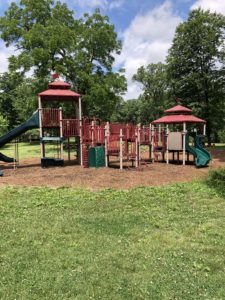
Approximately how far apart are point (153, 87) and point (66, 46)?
3192cm

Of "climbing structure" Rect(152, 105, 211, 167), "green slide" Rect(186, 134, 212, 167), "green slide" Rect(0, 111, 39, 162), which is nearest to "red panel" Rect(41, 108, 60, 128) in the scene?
"green slide" Rect(0, 111, 39, 162)

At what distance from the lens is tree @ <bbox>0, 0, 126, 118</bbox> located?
25109 mm

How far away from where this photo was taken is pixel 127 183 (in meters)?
10.3

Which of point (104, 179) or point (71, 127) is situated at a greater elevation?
point (71, 127)

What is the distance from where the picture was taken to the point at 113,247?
16.1 feet

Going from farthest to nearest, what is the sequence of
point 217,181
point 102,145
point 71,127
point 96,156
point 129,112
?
point 129,112 → point 71,127 → point 102,145 → point 96,156 → point 217,181

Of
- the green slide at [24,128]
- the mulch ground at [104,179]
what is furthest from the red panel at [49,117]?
the mulch ground at [104,179]

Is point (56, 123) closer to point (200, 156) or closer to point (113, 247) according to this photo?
point (200, 156)

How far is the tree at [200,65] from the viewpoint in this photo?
28359 mm

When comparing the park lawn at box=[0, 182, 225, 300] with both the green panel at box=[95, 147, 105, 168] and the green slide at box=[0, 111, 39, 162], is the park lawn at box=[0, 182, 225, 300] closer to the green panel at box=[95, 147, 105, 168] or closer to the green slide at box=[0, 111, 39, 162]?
the green panel at box=[95, 147, 105, 168]

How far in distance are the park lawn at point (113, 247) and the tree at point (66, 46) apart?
63.8 feet

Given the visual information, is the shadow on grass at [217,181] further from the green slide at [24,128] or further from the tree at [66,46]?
the tree at [66,46]

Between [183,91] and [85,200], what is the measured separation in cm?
2364

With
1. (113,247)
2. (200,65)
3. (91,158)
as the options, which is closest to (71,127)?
(91,158)
